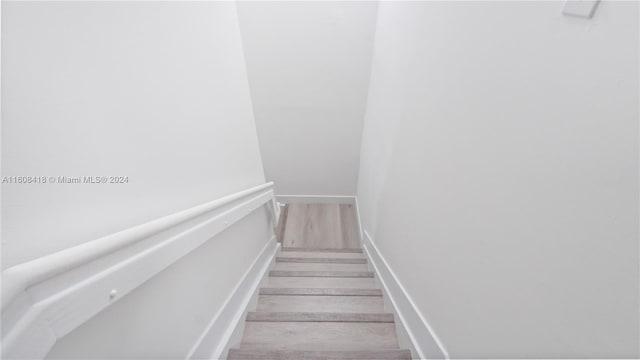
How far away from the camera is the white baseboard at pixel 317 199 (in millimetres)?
4270

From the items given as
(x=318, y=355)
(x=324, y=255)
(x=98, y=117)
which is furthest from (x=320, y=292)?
(x=98, y=117)

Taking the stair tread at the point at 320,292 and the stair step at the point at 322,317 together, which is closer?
the stair step at the point at 322,317

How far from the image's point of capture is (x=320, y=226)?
379cm

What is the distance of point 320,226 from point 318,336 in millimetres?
2435

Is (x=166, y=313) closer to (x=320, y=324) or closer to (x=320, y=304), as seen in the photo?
(x=320, y=324)

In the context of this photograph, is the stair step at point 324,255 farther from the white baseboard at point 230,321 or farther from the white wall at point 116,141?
the white wall at point 116,141

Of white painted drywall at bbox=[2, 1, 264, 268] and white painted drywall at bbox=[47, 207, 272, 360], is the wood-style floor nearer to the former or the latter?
white painted drywall at bbox=[47, 207, 272, 360]

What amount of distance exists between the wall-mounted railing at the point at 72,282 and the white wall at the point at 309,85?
260cm

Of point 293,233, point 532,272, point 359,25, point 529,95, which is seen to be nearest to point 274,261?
point 293,233

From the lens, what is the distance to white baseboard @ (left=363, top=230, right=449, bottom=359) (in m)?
0.97

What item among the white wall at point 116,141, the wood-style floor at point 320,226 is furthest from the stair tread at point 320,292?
the wood-style floor at point 320,226

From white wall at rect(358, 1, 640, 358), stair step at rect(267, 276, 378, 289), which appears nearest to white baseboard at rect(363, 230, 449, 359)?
white wall at rect(358, 1, 640, 358)

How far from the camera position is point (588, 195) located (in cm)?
44

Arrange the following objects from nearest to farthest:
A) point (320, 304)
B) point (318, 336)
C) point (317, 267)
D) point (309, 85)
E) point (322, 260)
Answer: point (318, 336) < point (320, 304) < point (317, 267) < point (322, 260) < point (309, 85)
